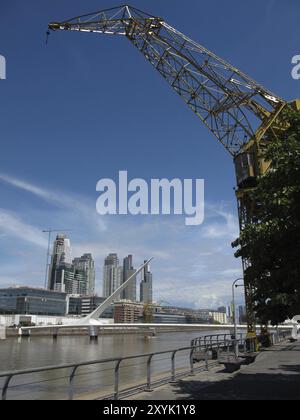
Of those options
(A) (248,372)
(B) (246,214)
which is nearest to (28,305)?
(B) (246,214)

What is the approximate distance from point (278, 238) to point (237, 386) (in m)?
5.36

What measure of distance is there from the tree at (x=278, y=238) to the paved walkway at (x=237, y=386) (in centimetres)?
202

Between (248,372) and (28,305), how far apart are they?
18541 centimetres

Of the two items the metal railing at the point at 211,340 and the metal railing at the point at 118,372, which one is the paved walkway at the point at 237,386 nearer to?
the metal railing at the point at 118,372

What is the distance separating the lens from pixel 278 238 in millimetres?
11070

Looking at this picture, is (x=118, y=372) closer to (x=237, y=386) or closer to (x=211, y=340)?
(x=237, y=386)

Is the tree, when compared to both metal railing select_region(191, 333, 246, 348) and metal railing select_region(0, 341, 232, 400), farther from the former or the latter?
metal railing select_region(191, 333, 246, 348)

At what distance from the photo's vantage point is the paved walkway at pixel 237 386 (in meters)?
11.8

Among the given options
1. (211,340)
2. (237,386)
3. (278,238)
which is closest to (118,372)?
(237,386)

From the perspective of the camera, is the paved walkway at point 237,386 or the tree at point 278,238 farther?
the paved walkway at point 237,386

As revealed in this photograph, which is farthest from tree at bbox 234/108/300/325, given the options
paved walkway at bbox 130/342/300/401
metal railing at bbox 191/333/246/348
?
metal railing at bbox 191/333/246/348

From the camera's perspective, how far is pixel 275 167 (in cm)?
1173

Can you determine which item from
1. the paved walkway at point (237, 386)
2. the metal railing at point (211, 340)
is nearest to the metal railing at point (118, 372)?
the paved walkway at point (237, 386)
